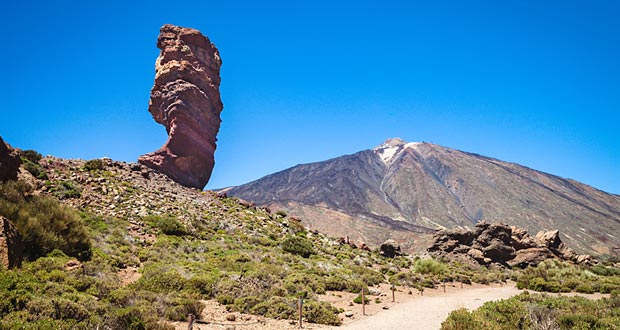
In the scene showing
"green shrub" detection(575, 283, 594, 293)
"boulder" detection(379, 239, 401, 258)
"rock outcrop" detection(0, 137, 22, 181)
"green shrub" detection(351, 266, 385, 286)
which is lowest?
"green shrub" detection(575, 283, 594, 293)

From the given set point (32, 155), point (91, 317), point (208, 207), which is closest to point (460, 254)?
point (208, 207)

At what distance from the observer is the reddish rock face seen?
33.8m

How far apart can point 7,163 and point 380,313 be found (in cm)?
1690

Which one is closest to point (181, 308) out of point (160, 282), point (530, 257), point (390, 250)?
point (160, 282)

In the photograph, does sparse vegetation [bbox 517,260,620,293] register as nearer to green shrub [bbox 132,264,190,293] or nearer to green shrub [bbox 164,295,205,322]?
green shrub [bbox 164,295,205,322]

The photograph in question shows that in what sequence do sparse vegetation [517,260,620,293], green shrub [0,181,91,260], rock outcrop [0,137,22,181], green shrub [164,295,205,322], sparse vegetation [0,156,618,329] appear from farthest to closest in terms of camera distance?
sparse vegetation [517,260,620,293] → rock outcrop [0,137,22,181] → green shrub [0,181,91,260] → green shrub [164,295,205,322] → sparse vegetation [0,156,618,329]

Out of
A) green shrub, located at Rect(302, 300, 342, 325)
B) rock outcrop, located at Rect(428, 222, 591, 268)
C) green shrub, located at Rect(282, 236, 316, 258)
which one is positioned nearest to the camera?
green shrub, located at Rect(302, 300, 342, 325)

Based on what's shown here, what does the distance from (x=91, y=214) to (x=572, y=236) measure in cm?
11552

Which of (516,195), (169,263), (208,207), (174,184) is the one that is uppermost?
(516,195)

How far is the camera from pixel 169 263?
56.6ft

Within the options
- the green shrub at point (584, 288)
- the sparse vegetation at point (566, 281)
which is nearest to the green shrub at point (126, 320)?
the sparse vegetation at point (566, 281)

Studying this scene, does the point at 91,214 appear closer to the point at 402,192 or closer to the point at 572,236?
the point at 572,236

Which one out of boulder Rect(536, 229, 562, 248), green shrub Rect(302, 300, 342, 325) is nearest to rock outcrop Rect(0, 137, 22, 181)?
green shrub Rect(302, 300, 342, 325)

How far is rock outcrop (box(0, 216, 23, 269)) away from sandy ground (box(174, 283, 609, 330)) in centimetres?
513
